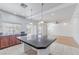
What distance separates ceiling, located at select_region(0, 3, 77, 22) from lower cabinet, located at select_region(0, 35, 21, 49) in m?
0.52

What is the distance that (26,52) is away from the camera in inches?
81.0

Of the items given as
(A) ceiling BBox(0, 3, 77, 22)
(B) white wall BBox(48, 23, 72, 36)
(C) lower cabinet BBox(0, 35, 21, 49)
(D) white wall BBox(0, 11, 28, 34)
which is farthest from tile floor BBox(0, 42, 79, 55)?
(A) ceiling BBox(0, 3, 77, 22)

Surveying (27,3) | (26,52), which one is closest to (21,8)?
(27,3)

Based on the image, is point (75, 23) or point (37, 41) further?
point (37, 41)

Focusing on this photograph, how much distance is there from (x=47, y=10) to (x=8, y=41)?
1042 mm

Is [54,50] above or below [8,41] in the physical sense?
below

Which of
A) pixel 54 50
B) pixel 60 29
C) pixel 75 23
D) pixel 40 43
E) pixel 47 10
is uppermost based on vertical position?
pixel 47 10

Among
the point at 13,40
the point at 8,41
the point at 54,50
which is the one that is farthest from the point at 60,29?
the point at 8,41

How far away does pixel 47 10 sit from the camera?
201 centimetres

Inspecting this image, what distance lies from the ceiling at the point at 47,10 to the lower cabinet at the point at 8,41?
1.72 feet

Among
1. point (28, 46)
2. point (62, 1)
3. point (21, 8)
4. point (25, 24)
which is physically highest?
point (62, 1)

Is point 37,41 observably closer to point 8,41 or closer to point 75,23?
point 8,41

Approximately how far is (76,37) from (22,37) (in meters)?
1.12
